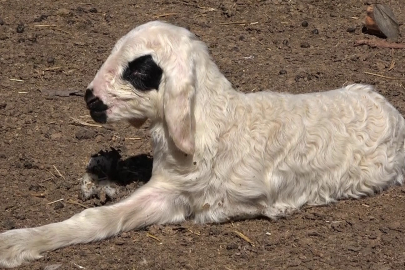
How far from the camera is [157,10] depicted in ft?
35.6

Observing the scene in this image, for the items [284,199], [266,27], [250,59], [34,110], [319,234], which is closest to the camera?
[319,234]

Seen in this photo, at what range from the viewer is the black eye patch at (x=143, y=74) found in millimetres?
6539

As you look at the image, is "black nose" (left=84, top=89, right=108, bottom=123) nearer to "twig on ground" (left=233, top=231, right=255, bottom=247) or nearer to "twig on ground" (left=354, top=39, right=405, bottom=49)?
"twig on ground" (left=233, top=231, right=255, bottom=247)

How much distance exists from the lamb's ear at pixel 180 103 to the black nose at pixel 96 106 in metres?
0.50

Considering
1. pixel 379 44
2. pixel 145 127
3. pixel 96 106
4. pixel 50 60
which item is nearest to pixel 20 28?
pixel 50 60

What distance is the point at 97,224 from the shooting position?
6.52 m

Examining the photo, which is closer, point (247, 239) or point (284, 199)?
point (247, 239)

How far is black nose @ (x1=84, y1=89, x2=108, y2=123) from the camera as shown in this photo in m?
6.64

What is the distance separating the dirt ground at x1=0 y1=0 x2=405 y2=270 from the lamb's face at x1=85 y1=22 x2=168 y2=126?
2.88 feet

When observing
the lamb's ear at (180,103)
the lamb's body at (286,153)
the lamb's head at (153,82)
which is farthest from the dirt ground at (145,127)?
the lamb's head at (153,82)

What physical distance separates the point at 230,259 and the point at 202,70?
1.43 meters

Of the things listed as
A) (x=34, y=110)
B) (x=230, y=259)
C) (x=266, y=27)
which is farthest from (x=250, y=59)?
(x=230, y=259)

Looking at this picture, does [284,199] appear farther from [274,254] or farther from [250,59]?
[250,59]

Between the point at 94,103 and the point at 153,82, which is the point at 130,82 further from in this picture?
the point at 94,103
